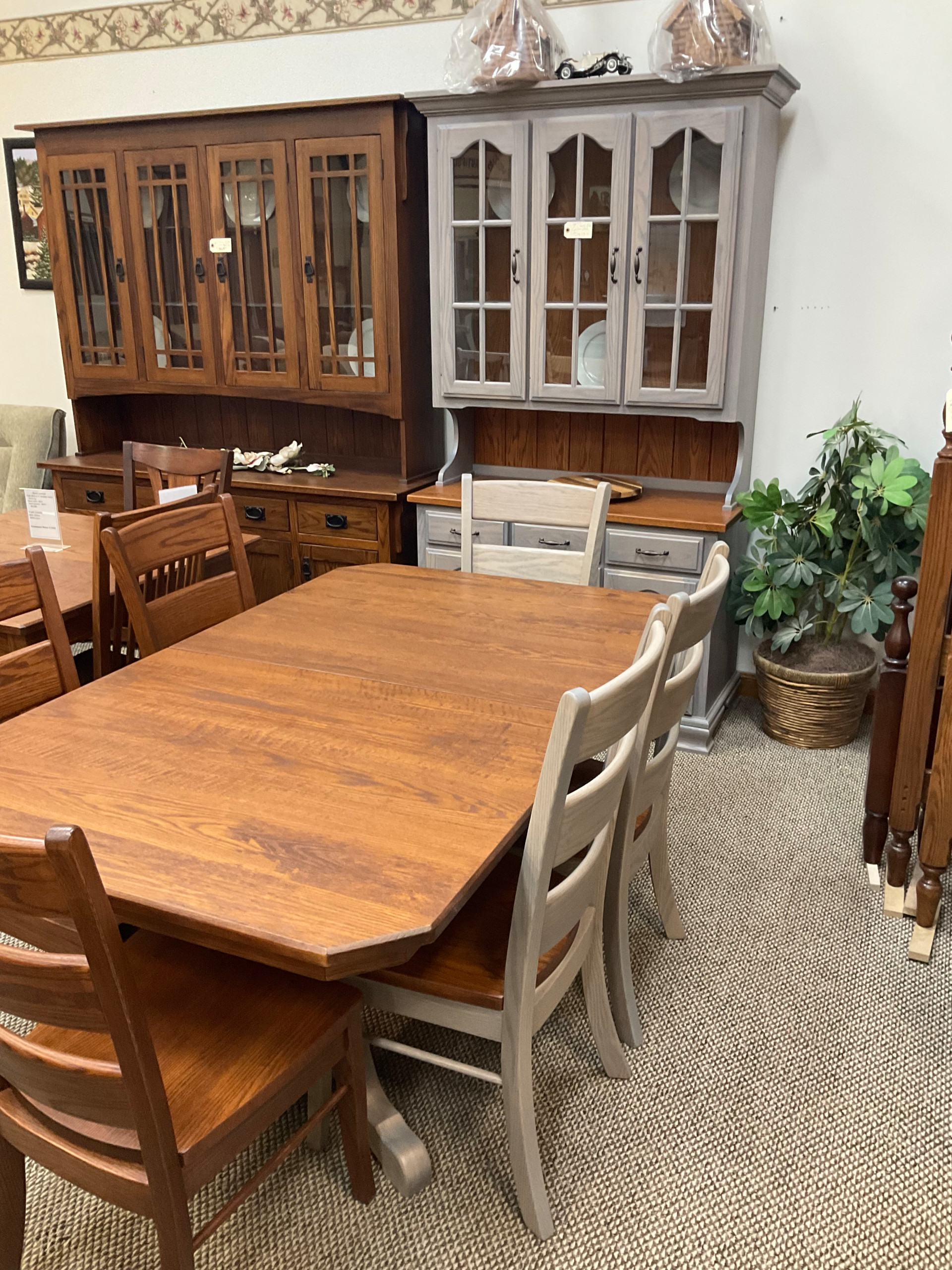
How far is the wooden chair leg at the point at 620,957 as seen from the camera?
1.77 meters

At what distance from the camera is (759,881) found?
2438mm

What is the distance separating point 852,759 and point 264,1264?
2.29 metres

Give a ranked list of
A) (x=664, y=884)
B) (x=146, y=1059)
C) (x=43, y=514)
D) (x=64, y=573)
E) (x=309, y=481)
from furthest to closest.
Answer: (x=309, y=481), (x=43, y=514), (x=64, y=573), (x=664, y=884), (x=146, y=1059)

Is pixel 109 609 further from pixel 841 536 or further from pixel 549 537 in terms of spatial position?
pixel 841 536

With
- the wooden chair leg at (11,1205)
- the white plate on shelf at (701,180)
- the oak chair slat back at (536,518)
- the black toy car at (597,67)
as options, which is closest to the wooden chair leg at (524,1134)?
the wooden chair leg at (11,1205)

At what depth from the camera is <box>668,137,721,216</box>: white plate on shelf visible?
278 cm

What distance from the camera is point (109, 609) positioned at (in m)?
2.30

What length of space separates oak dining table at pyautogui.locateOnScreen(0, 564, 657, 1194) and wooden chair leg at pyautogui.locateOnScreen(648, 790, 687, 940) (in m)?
0.44

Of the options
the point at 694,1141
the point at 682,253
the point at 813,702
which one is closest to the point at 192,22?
the point at 682,253

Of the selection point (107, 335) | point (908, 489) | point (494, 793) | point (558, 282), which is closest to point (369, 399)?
point (558, 282)

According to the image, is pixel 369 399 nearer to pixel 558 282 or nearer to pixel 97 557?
pixel 558 282

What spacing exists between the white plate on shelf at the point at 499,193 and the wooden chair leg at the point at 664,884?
1968mm

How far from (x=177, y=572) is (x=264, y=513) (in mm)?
1271

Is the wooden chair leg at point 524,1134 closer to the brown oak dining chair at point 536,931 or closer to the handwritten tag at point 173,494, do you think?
the brown oak dining chair at point 536,931
